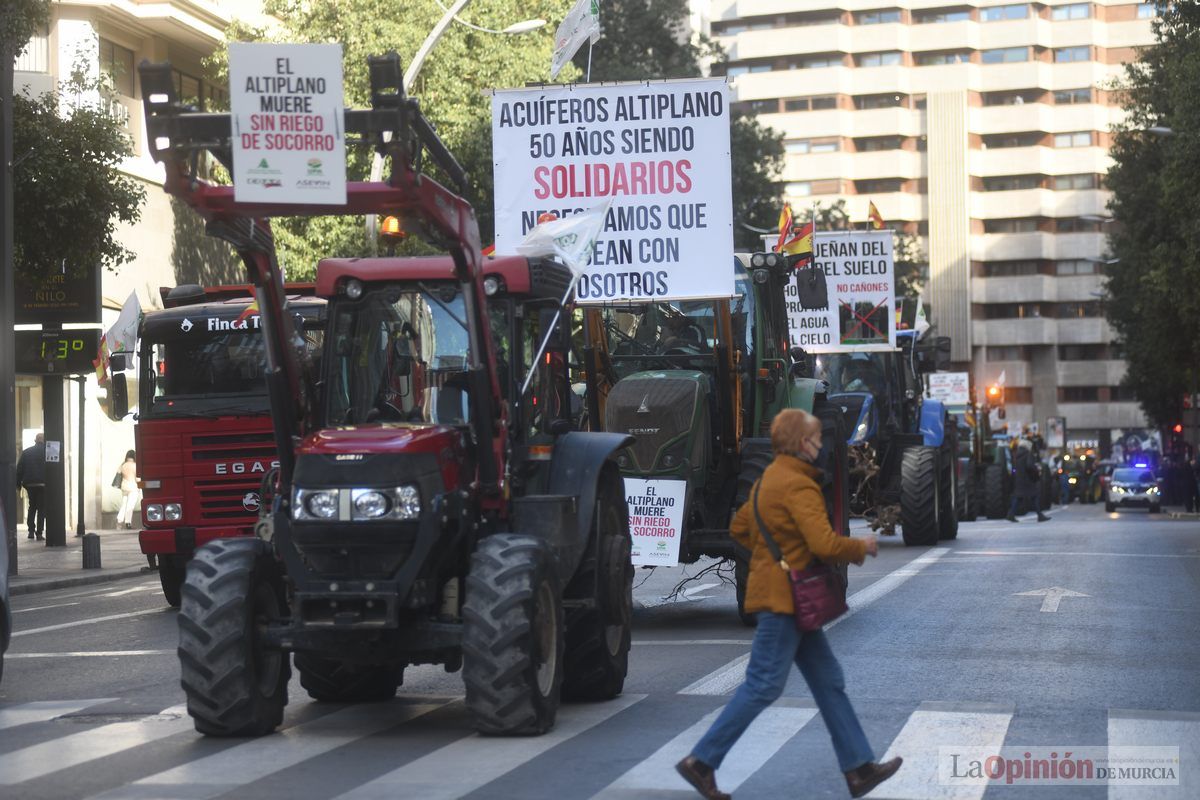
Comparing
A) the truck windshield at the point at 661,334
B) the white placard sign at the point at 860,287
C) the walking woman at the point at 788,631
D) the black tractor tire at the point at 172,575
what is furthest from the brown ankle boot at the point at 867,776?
the white placard sign at the point at 860,287

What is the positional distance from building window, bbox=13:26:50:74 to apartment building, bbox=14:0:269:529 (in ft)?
0.06

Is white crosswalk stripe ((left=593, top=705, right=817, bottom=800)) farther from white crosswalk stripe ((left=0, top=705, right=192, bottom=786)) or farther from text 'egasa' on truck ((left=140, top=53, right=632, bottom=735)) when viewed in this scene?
white crosswalk stripe ((left=0, top=705, right=192, bottom=786))

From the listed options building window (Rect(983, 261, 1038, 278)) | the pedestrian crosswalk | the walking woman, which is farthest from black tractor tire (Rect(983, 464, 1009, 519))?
building window (Rect(983, 261, 1038, 278))

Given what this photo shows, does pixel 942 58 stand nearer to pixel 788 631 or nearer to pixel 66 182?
pixel 66 182

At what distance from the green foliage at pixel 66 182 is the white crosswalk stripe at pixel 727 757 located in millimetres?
15842

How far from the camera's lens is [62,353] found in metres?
28.4

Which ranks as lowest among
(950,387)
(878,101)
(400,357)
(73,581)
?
(73,581)

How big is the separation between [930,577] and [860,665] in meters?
7.79

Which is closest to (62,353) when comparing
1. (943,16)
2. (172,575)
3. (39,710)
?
(172,575)

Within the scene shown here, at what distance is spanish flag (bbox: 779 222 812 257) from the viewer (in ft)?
62.1

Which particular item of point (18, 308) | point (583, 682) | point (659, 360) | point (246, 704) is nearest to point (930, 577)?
point (659, 360)

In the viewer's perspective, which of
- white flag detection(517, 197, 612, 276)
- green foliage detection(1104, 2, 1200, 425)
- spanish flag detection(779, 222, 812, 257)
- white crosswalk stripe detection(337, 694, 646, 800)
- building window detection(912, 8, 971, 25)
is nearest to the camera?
white crosswalk stripe detection(337, 694, 646, 800)

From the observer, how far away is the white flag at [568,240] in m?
11.1
